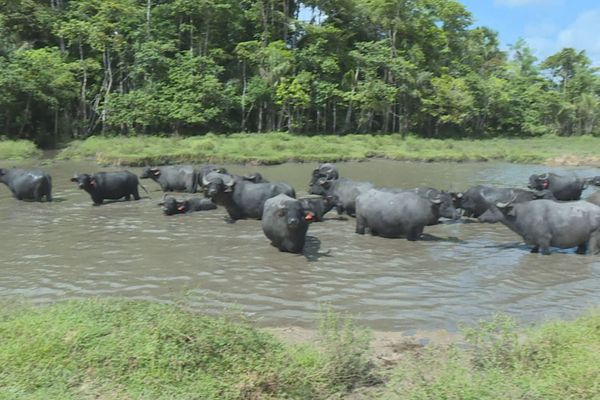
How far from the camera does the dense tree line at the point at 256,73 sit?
102 ft

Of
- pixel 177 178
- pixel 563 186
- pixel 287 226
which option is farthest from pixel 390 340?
pixel 177 178

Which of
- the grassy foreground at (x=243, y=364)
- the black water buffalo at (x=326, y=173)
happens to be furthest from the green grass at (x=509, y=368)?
the black water buffalo at (x=326, y=173)

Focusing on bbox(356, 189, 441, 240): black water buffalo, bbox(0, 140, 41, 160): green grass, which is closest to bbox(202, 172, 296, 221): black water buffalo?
bbox(356, 189, 441, 240): black water buffalo

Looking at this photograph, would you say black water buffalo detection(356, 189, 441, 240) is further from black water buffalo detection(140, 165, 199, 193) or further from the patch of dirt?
black water buffalo detection(140, 165, 199, 193)

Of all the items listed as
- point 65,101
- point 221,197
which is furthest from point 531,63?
point 221,197

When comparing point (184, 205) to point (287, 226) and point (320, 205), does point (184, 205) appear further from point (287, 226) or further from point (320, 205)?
point (287, 226)

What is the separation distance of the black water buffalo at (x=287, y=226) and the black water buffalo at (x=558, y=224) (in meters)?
3.23

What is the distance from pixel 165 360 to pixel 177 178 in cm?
1191

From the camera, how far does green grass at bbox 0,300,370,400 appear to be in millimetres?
3695

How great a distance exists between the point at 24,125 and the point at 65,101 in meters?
3.01

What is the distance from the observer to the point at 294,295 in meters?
Answer: 6.85

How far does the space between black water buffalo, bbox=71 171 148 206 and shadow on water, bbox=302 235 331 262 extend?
19.7ft

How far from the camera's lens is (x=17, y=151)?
2273 centimetres

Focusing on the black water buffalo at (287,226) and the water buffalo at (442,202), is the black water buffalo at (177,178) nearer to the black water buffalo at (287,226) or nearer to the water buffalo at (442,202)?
the water buffalo at (442,202)
